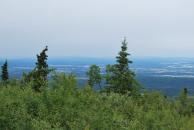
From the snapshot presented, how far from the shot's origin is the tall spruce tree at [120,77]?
75875 millimetres

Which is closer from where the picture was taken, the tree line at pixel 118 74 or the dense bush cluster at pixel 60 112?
the dense bush cluster at pixel 60 112

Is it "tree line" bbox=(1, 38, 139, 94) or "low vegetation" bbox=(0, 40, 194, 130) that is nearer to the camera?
"low vegetation" bbox=(0, 40, 194, 130)

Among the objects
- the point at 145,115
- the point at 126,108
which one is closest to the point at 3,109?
the point at 145,115

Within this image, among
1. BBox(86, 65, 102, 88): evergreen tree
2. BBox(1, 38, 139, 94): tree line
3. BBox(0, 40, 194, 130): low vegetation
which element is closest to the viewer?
BBox(0, 40, 194, 130): low vegetation

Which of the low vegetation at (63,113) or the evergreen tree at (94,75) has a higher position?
the evergreen tree at (94,75)

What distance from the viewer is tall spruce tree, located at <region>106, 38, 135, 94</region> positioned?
2987 inches

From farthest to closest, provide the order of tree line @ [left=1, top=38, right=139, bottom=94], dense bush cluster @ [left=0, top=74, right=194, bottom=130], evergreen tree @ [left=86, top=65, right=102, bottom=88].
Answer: evergreen tree @ [left=86, top=65, right=102, bottom=88], tree line @ [left=1, top=38, right=139, bottom=94], dense bush cluster @ [left=0, top=74, right=194, bottom=130]

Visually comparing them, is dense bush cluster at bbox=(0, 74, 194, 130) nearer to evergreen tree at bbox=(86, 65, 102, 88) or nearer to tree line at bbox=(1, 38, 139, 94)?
tree line at bbox=(1, 38, 139, 94)

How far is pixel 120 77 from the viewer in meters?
76.1

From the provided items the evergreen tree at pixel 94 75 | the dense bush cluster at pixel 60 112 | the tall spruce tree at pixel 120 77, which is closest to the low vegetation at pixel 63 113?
the dense bush cluster at pixel 60 112

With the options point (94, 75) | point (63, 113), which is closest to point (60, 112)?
point (63, 113)

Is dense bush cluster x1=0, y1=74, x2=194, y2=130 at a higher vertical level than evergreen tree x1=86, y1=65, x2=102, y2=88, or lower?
lower

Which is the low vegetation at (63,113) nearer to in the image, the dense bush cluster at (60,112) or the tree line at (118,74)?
the dense bush cluster at (60,112)

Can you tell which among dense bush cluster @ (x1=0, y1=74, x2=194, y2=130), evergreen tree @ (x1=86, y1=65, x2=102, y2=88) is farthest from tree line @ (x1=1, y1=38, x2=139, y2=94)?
dense bush cluster @ (x1=0, y1=74, x2=194, y2=130)
